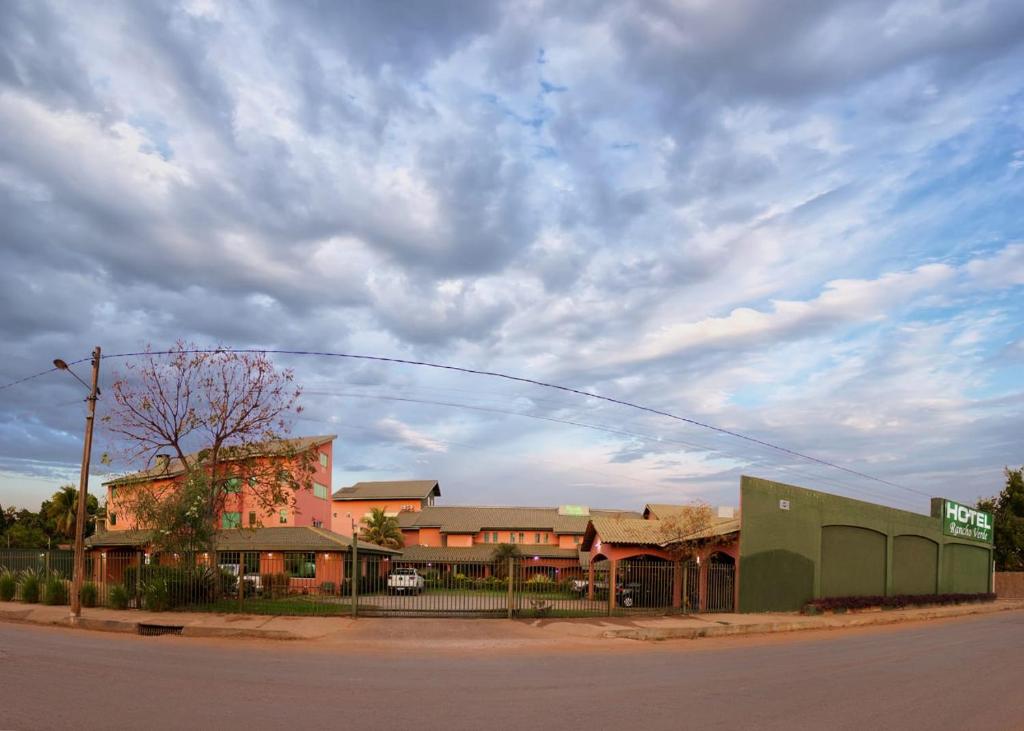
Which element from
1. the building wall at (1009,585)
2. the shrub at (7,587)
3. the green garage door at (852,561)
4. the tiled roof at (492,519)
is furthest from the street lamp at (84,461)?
the building wall at (1009,585)

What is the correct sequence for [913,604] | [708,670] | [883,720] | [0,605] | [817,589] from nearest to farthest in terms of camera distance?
[883,720] < [708,670] < [0,605] < [817,589] < [913,604]

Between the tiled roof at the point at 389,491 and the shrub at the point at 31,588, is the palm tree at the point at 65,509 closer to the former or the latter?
the tiled roof at the point at 389,491

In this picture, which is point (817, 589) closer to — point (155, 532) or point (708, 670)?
point (708, 670)

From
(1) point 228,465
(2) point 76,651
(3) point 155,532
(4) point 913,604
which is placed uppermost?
(1) point 228,465

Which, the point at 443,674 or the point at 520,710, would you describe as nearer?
the point at 520,710

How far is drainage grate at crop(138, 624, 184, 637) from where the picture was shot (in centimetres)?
1814

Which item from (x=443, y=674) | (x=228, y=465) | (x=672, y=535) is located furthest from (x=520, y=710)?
(x=672, y=535)

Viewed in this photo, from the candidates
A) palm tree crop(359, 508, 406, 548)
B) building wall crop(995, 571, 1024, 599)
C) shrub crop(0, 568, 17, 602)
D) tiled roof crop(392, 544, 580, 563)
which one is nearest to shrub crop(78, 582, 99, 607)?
shrub crop(0, 568, 17, 602)

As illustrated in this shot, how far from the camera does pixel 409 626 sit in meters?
19.9

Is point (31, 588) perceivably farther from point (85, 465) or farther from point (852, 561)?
point (852, 561)

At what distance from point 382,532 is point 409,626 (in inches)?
1743

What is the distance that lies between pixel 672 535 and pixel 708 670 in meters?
21.6

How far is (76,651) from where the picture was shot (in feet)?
46.4

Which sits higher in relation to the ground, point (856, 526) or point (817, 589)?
point (856, 526)
